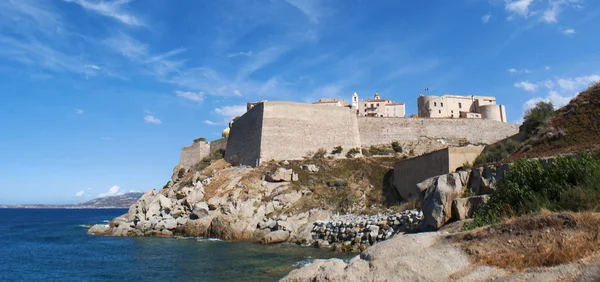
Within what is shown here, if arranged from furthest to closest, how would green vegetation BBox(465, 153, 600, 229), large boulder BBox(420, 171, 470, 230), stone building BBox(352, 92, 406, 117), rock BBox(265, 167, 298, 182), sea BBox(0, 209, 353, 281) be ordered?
1. stone building BBox(352, 92, 406, 117)
2. rock BBox(265, 167, 298, 182)
3. sea BBox(0, 209, 353, 281)
4. large boulder BBox(420, 171, 470, 230)
5. green vegetation BBox(465, 153, 600, 229)

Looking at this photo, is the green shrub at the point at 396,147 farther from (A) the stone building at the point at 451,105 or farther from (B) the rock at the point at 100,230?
(B) the rock at the point at 100,230

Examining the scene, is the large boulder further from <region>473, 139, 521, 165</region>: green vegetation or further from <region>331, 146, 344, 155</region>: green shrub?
<region>331, 146, 344, 155</region>: green shrub

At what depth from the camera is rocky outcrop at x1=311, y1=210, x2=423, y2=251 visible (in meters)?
16.0

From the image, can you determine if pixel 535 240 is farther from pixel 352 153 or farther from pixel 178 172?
pixel 178 172

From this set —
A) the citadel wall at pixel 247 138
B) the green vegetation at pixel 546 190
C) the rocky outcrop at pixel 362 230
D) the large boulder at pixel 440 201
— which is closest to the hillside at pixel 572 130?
the large boulder at pixel 440 201

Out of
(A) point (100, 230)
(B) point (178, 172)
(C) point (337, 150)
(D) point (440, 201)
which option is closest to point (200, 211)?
(A) point (100, 230)

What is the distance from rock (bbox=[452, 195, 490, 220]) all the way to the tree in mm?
9899

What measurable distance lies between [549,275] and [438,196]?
7340 millimetres

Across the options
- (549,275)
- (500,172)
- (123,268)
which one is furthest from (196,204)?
(549,275)

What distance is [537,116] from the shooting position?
19016mm

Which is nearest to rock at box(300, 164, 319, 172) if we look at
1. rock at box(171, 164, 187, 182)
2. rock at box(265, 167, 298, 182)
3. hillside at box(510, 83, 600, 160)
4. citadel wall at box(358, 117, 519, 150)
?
rock at box(265, 167, 298, 182)

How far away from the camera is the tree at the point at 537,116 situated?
60.5ft

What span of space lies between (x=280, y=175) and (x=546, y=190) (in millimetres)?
21159

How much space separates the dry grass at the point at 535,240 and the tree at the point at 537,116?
14944 millimetres
